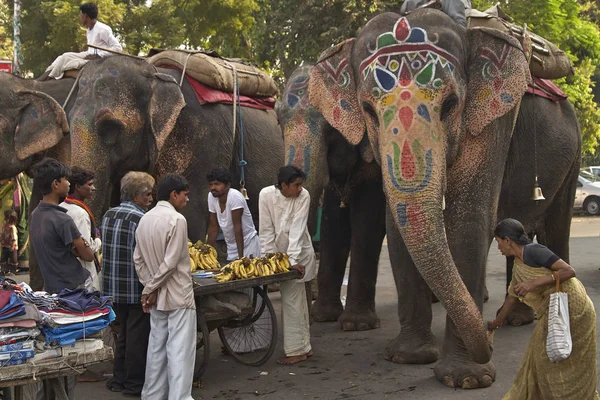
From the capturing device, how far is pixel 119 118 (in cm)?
828

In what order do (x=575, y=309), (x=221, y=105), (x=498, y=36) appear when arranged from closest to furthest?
(x=575, y=309) → (x=498, y=36) → (x=221, y=105)

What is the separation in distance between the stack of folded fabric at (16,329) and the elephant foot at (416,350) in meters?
3.60

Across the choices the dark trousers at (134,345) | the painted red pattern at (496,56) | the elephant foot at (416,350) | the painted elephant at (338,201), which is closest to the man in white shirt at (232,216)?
the painted elephant at (338,201)

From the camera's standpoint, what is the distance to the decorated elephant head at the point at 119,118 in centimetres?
801

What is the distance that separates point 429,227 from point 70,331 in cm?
257

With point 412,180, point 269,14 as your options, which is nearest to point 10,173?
point 412,180

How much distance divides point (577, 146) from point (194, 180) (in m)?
4.03

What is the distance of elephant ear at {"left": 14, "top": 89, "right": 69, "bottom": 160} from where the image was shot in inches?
327

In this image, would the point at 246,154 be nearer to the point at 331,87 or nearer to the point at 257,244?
the point at 257,244

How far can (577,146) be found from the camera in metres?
8.93

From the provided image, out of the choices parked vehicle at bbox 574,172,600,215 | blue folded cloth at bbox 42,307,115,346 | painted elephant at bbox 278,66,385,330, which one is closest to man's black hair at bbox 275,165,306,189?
painted elephant at bbox 278,66,385,330

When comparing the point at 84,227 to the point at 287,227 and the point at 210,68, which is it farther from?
the point at 210,68

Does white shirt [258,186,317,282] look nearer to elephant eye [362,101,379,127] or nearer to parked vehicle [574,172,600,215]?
elephant eye [362,101,379,127]

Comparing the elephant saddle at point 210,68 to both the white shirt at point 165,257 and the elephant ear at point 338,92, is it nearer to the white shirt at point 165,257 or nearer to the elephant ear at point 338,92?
the elephant ear at point 338,92
